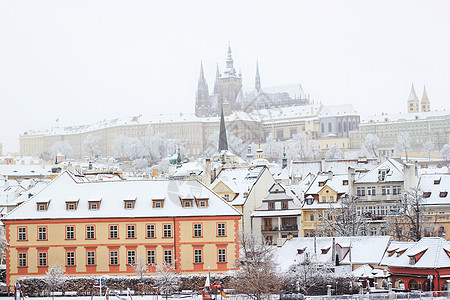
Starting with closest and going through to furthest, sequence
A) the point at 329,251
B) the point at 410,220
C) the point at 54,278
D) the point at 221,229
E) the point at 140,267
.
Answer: the point at 54,278
the point at 140,267
the point at 329,251
the point at 221,229
the point at 410,220

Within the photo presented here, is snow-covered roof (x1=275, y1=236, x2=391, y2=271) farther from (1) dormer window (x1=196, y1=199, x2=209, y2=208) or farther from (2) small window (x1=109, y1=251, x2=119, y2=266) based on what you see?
(2) small window (x1=109, y1=251, x2=119, y2=266)

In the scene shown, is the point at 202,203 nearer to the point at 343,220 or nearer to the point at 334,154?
the point at 343,220

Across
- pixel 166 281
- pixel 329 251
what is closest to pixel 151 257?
pixel 166 281

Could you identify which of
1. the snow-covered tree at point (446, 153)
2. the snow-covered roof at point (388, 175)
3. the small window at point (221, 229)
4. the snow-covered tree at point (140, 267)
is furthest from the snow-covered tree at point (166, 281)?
the snow-covered tree at point (446, 153)

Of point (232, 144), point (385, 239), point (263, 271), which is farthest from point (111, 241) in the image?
point (232, 144)

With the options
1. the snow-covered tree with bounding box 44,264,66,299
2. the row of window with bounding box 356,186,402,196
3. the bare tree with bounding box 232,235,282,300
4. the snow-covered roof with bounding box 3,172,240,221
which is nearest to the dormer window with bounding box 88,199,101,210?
the snow-covered roof with bounding box 3,172,240,221

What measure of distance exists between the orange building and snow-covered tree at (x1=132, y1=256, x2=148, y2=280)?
357 millimetres

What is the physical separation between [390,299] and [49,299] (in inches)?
710

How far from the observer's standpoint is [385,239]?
46.5 metres

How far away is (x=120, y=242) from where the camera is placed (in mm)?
47250

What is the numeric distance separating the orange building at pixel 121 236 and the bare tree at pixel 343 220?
12169 mm

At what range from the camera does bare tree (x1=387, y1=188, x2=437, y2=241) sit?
56.2 meters

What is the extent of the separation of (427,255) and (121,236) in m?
17.8

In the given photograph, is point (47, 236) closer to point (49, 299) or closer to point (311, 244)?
point (49, 299)
